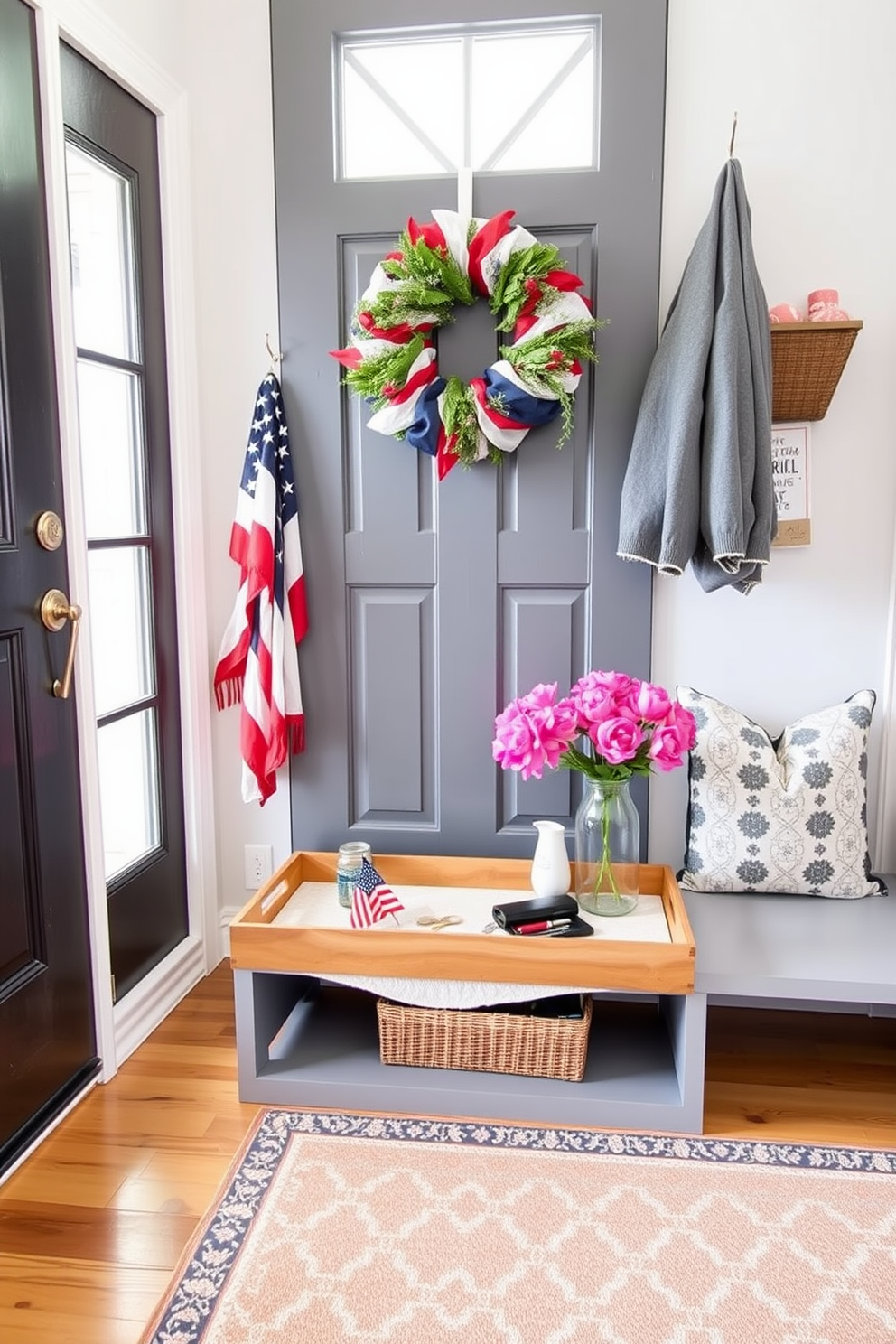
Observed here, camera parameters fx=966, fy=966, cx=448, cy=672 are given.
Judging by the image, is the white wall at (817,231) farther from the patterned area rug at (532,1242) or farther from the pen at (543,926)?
the patterned area rug at (532,1242)

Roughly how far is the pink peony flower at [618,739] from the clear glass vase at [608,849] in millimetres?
107

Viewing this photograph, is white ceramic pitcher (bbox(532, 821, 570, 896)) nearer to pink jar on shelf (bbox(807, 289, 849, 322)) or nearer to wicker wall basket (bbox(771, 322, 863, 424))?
wicker wall basket (bbox(771, 322, 863, 424))

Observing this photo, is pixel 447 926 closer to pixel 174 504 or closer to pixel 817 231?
pixel 174 504

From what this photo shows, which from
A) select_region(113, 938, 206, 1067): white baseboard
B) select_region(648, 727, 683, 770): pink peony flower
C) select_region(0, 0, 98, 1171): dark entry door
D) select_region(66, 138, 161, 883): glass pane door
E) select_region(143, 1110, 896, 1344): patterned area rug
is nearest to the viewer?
select_region(143, 1110, 896, 1344): patterned area rug

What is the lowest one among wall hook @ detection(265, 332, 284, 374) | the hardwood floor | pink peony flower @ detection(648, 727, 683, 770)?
the hardwood floor

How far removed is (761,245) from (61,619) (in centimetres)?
169

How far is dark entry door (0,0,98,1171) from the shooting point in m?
1.70

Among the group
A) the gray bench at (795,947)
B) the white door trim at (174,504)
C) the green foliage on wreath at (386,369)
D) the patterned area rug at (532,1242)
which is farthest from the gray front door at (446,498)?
the patterned area rug at (532,1242)

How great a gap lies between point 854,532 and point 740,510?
0.45 m

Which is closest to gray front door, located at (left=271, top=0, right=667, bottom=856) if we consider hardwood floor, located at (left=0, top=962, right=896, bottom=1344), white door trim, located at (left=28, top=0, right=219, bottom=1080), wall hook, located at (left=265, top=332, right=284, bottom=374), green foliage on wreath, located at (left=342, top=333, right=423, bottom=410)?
wall hook, located at (left=265, top=332, right=284, bottom=374)

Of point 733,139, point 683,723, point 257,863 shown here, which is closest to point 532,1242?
point 683,723

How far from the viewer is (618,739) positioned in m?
1.93

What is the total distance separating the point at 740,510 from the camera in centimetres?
193

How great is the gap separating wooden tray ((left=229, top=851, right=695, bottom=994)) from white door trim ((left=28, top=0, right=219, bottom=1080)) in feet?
1.21
